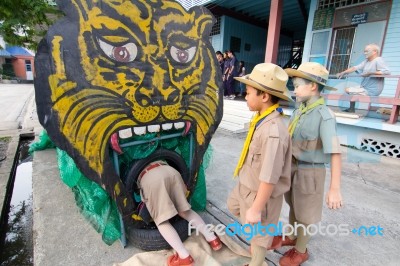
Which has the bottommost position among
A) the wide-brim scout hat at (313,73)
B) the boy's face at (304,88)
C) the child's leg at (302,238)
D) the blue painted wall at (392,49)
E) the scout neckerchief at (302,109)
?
the child's leg at (302,238)

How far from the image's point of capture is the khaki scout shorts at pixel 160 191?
1.81 meters

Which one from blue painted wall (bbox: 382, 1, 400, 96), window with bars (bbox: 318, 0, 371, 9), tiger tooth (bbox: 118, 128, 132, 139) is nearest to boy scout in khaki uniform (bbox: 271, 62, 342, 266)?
tiger tooth (bbox: 118, 128, 132, 139)

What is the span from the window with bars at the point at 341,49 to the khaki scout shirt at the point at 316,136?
5.94 m

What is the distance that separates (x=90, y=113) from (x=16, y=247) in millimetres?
1718

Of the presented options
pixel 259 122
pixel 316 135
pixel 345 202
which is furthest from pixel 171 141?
pixel 345 202

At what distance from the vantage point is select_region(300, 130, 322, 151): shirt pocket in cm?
171

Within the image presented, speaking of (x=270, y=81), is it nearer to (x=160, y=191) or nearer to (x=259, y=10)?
(x=160, y=191)

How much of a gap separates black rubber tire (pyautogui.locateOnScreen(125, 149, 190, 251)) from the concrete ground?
5.7 inches

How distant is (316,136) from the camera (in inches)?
67.2

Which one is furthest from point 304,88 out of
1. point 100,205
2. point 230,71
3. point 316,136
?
point 230,71

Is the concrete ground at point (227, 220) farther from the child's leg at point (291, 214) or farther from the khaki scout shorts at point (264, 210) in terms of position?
the khaki scout shorts at point (264, 210)

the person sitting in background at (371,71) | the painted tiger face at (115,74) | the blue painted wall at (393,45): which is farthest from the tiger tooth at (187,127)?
the blue painted wall at (393,45)

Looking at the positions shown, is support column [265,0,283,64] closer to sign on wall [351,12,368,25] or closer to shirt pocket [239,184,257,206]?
sign on wall [351,12,368,25]

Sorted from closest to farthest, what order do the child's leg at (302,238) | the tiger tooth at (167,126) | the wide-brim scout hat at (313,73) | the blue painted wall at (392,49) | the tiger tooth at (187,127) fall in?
the wide-brim scout hat at (313,73)
the child's leg at (302,238)
the tiger tooth at (167,126)
the tiger tooth at (187,127)
the blue painted wall at (392,49)
